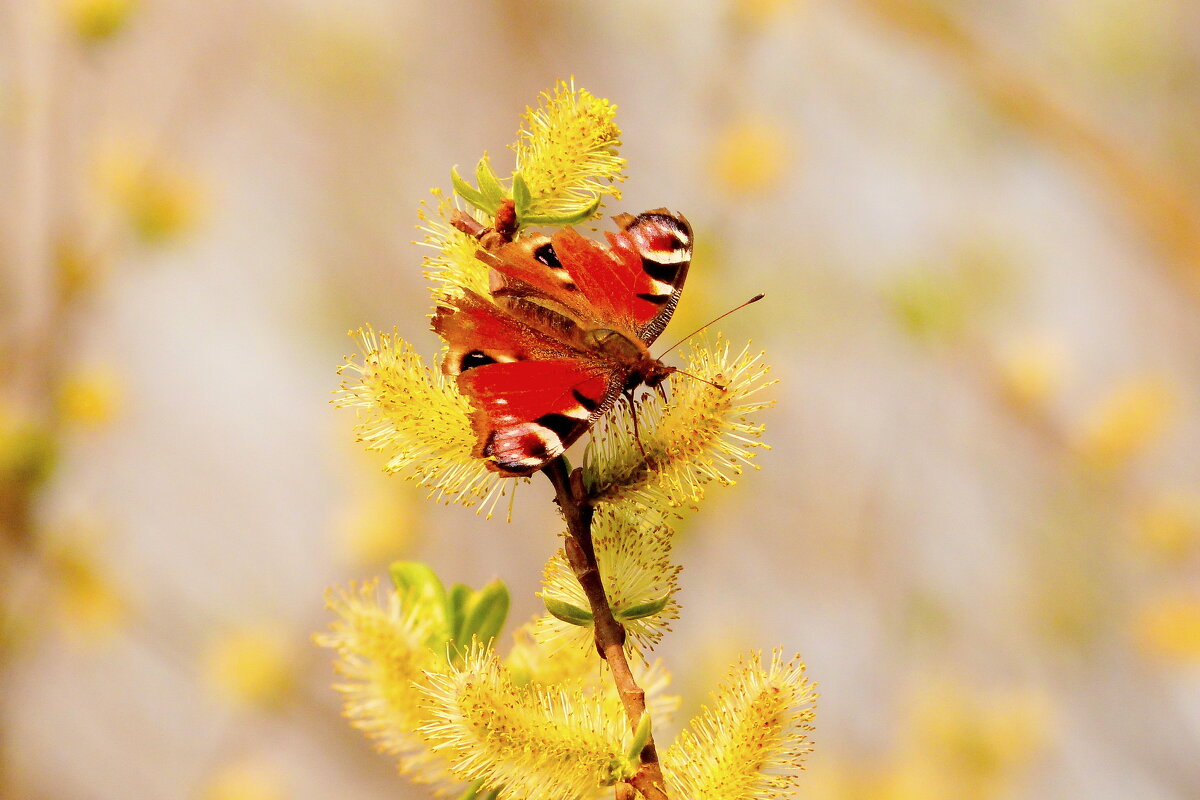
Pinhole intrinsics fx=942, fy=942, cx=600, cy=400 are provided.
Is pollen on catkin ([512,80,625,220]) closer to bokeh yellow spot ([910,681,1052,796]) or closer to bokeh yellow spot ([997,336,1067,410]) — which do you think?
bokeh yellow spot ([997,336,1067,410])

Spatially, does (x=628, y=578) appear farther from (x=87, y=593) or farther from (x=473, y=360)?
(x=87, y=593)

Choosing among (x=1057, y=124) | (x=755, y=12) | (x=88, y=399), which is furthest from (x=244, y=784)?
(x=1057, y=124)

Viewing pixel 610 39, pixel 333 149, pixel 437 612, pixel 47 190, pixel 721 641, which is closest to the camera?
pixel 437 612

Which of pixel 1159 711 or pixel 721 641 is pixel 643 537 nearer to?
pixel 721 641

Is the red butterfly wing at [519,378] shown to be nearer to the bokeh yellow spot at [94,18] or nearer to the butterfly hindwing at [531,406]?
the butterfly hindwing at [531,406]

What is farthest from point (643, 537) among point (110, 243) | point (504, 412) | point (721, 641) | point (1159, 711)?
point (1159, 711)

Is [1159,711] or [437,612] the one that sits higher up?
[1159,711]

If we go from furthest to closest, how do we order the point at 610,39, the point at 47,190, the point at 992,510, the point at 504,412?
the point at 610,39 < the point at 992,510 < the point at 47,190 < the point at 504,412

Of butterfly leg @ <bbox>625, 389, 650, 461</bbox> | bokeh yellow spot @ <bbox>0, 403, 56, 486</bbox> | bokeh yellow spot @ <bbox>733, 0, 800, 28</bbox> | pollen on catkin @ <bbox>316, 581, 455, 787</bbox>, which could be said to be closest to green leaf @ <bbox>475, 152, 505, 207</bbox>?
butterfly leg @ <bbox>625, 389, 650, 461</bbox>
